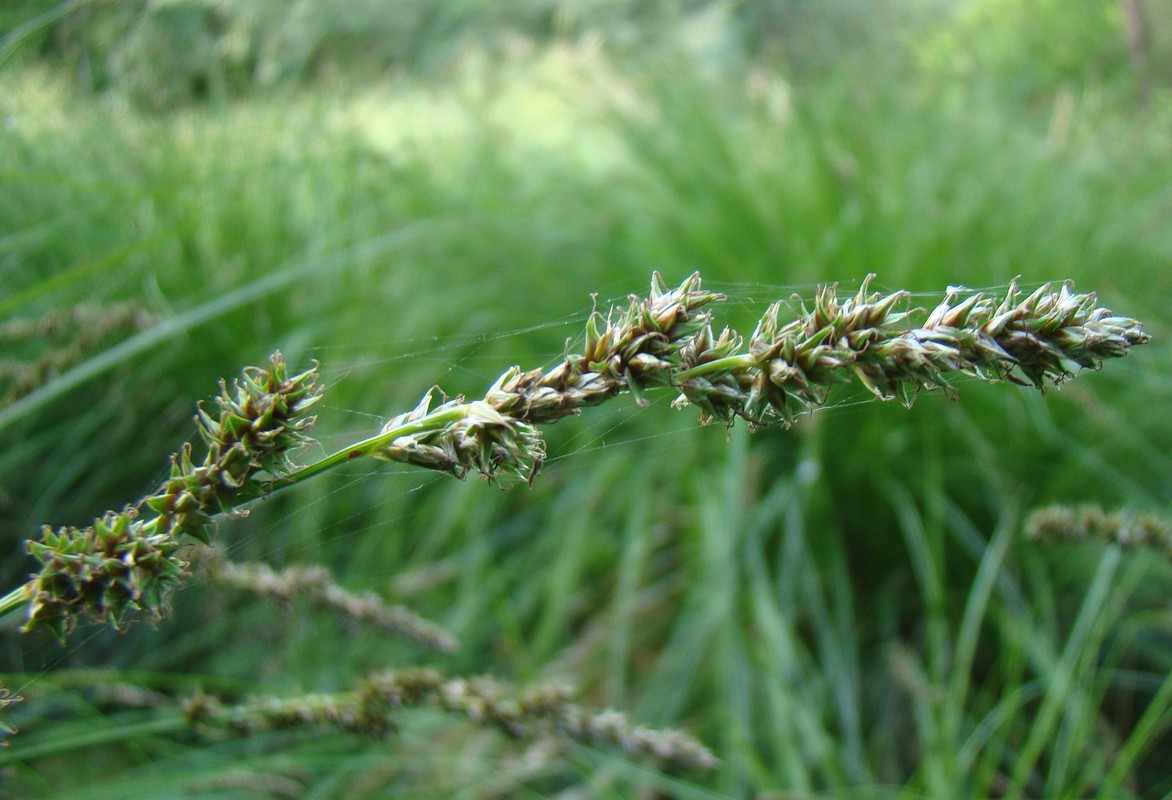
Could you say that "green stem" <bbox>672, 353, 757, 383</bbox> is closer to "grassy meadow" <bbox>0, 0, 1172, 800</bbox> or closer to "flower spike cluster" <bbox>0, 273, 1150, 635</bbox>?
"flower spike cluster" <bbox>0, 273, 1150, 635</bbox>

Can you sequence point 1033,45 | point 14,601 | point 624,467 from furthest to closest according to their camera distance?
1. point 1033,45
2. point 624,467
3. point 14,601

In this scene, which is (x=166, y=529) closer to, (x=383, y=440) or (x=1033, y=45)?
(x=383, y=440)

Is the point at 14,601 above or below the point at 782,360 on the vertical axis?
below

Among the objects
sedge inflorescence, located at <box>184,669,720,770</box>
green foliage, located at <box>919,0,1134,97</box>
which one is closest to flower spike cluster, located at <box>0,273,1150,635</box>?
sedge inflorescence, located at <box>184,669,720,770</box>

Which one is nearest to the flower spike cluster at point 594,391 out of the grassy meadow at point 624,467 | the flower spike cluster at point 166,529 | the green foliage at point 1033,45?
the flower spike cluster at point 166,529

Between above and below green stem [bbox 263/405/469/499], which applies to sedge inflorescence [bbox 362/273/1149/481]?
above

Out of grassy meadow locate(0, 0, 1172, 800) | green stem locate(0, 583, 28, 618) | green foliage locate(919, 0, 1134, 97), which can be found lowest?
green stem locate(0, 583, 28, 618)

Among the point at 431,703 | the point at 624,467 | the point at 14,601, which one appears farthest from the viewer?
the point at 624,467

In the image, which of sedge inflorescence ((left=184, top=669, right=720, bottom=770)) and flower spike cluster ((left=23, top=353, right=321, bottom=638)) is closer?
flower spike cluster ((left=23, top=353, right=321, bottom=638))

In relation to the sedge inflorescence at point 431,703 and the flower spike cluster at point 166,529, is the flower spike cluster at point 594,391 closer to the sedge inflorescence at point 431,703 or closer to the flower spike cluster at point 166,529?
the flower spike cluster at point 166,529

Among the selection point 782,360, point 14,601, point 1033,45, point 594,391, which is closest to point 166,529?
point 14,601
